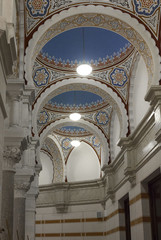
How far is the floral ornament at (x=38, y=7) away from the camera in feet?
28.5

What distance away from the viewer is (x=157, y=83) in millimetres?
8148

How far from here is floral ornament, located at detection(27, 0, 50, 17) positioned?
8.68m

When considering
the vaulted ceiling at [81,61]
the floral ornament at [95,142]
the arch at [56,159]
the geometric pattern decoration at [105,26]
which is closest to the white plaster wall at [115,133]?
the vaulted ceiling at [81,61]

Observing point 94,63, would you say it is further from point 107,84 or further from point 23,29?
point 23,29

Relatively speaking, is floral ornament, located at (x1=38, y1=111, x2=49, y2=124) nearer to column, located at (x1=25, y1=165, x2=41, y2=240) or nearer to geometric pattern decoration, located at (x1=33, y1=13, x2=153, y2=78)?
column, located at (x1=25, y1=165, x2=41, y2=240)

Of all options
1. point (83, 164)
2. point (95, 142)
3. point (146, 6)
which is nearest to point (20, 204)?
point (146, 6)

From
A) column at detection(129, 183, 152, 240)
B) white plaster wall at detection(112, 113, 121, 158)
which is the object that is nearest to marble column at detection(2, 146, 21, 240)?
column at detection(129, 183, 152, 240)

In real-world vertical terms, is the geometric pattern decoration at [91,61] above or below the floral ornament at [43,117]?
above

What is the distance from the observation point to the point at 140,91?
10664 millimetres

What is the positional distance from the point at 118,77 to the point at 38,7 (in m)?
4.16

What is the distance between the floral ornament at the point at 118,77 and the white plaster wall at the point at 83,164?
6.67 metres

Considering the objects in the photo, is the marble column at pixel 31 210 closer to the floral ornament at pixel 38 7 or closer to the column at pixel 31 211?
the column at pixel 31 211

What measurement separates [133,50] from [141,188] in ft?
13.6

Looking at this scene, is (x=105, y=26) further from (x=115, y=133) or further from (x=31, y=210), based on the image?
(x=31, y=210)
